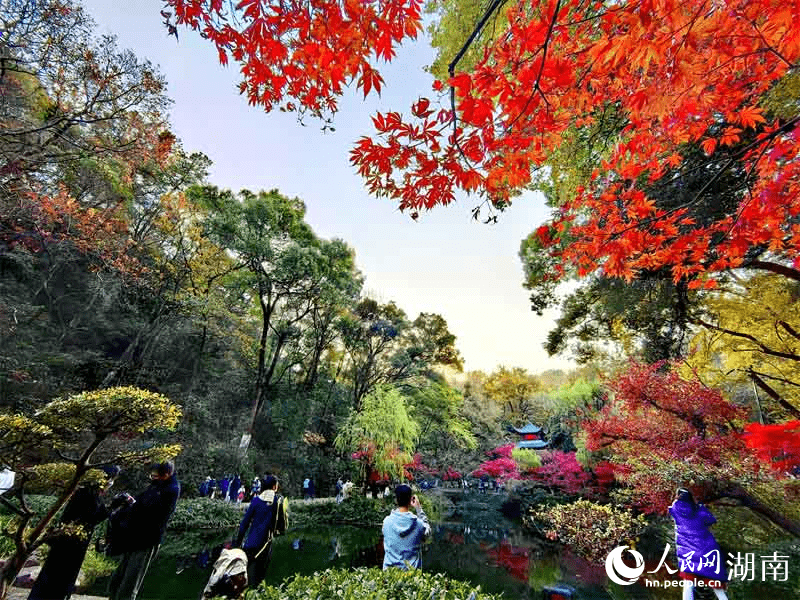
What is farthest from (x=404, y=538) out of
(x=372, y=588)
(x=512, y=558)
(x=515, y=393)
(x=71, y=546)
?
(x=515, y=393)

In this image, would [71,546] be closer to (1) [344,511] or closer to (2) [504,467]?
(1) [344,511]

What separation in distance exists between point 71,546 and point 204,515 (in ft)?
23.9

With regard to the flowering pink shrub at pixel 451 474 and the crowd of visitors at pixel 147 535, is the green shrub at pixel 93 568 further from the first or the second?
the flowering pink shrub at pixel 451 474

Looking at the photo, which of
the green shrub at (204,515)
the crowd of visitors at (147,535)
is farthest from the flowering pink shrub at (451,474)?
the crowd of visitors at (147,535)

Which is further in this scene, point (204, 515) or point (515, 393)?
point (515, 393)

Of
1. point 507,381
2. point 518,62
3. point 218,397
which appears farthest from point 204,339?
point 507,381

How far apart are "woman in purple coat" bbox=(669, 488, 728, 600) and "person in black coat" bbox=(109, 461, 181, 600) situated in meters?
5.15

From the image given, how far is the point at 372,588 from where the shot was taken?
2264mm

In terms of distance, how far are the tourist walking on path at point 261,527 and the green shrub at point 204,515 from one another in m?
6.80

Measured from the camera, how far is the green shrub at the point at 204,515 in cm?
904

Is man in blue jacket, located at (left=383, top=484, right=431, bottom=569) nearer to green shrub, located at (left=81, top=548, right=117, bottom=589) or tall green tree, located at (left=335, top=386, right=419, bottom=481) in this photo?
green shrub, located at (left=81, top=548, right=117, bottom=589)

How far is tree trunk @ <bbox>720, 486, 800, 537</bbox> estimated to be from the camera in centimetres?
525

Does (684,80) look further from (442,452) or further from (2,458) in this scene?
(442,452)

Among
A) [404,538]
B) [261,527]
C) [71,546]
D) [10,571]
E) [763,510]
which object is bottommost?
[10,571]
